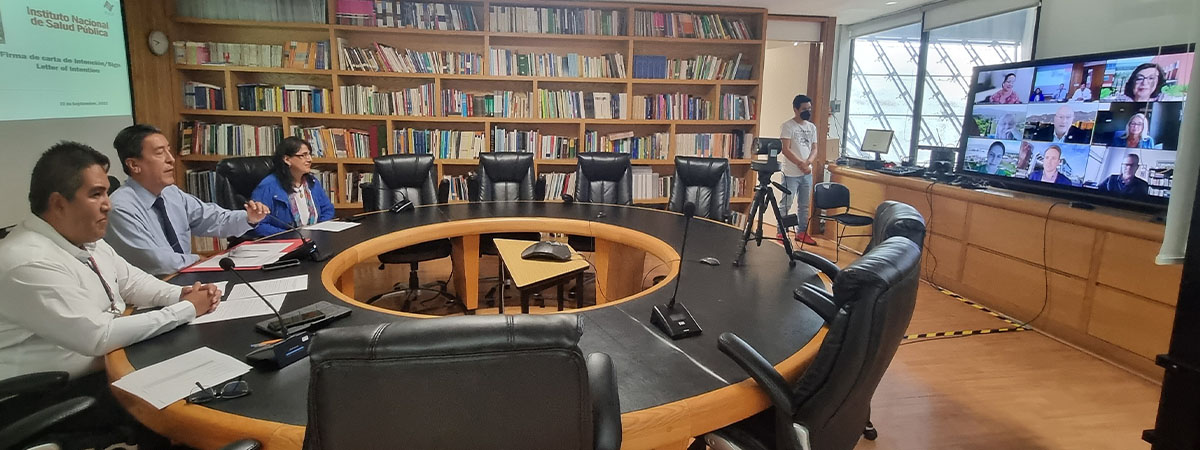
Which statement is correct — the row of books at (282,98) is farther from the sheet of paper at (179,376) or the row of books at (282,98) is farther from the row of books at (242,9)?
the sheet of paper at (179,376)

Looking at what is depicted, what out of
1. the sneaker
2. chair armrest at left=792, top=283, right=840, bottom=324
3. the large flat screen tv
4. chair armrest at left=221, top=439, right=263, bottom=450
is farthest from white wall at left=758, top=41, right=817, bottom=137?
chair armrest at left=221, top=439, right=263, bottom=450

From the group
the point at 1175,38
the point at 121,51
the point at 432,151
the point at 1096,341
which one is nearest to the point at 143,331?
the point at 121,51

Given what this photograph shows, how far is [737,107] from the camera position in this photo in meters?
5.56

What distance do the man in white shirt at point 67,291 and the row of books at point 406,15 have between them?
3448 mm

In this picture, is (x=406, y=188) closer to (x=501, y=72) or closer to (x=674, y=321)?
(x=501, y=72)

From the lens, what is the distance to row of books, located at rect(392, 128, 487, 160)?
5.02 metres

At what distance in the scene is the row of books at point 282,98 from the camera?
4.72 metres

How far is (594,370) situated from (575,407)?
11.7 inches

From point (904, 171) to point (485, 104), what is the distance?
11.9 ft

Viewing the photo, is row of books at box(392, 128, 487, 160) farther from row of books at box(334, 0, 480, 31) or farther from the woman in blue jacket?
the woman in blue jacket

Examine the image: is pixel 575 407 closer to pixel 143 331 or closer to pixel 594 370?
pixel 594 370

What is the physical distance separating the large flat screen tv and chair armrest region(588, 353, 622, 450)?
312cm

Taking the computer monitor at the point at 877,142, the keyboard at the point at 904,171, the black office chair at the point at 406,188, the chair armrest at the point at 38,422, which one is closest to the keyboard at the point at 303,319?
the chair armrest at the point at 38,422

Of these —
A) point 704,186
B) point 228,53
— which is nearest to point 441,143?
point 228,53
